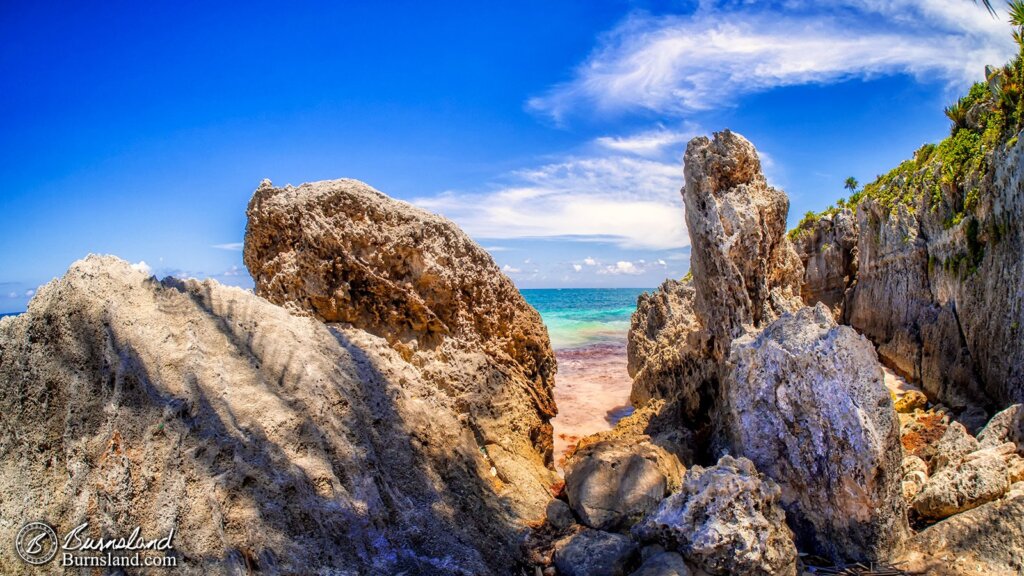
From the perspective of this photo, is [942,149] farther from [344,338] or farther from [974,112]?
[344,338]

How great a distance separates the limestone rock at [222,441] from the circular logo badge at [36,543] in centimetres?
5

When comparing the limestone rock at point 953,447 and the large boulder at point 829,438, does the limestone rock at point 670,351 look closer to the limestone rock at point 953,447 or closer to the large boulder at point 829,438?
the large boulder at point 829,438

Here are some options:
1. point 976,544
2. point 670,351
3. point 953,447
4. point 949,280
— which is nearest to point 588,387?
point 670,351

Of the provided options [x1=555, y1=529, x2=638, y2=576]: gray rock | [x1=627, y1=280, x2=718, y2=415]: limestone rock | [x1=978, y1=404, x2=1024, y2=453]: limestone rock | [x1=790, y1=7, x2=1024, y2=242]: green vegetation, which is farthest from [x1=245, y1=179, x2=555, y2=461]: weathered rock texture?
[x1=790, y1=7, x2=1024, y2=242]: green vegetation

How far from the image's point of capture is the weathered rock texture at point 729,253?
6195 mm

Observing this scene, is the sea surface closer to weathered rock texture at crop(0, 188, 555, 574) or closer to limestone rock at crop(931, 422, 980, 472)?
weathered rock texture at crop(0, 188, 555, 574)

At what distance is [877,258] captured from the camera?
12.9 meters

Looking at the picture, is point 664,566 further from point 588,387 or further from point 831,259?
point 831,259

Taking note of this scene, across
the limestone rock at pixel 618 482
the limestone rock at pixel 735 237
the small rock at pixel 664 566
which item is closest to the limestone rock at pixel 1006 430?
the limestone rock at pixel 735 237

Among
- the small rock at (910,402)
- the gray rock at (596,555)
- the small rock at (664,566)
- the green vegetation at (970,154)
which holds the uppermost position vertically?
the green vegetation at (970,154)

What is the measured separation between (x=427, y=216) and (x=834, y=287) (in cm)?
1467

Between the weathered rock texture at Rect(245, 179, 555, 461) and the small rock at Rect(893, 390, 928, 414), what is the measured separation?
676 cm

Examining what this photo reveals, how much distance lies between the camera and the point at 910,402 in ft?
29.8

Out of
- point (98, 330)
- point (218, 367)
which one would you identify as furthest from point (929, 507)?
point (98, 330)
